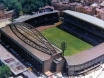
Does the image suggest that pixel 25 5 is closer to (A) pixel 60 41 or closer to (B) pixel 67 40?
(A) pixel 60 41

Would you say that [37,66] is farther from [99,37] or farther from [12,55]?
[99,37]

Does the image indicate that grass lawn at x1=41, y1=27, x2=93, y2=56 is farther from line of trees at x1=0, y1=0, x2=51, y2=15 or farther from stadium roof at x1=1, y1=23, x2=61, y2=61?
line of trees at x1=0, y1=0, x2=51, y2=15

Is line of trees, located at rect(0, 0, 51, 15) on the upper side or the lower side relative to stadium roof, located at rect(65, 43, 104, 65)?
upper

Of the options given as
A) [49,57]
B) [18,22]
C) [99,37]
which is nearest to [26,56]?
[49,57]

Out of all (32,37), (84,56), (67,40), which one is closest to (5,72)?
(32,37)

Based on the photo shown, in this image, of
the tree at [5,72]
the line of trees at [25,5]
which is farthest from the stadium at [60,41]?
the line of trees at [25,5]

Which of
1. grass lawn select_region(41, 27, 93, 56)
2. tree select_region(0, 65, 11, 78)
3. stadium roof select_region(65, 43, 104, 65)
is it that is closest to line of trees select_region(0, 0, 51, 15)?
grass lawn select_region(41, 27, 93, 56)

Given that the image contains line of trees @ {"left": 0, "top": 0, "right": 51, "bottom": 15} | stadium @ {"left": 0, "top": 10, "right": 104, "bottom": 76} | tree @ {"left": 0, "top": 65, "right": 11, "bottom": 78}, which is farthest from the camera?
line of trees @ {"left": 0, "top": 0, "right": 51, "bottom": 15}
